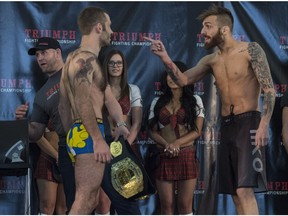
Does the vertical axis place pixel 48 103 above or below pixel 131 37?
below

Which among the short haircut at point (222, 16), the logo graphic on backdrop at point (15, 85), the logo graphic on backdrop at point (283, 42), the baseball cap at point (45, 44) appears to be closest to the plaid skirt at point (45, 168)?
the logo graphic on backdrop at point (15, 85)

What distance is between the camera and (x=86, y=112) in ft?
16.4

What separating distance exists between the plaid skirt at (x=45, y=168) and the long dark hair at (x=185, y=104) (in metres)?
1.05

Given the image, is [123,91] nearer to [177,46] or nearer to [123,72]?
[123,72]

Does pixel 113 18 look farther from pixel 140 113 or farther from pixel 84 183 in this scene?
pixel 84 183

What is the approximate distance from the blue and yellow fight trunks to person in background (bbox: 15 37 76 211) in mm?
323

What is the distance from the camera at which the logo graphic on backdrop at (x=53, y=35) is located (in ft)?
23.9

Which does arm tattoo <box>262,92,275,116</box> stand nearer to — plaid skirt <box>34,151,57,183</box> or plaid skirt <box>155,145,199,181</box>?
plaid skirt <box>155,145,199,181</box>

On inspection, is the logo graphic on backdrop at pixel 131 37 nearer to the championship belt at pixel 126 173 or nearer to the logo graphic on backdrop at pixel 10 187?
the logo graphic on backdrop at pixel 10 187

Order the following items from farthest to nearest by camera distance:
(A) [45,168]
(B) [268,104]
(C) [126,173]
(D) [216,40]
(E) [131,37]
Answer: (E) [131,37]
(A) [45,168]
(D) [216,40]
(B) [268,104]
(C) [126,173]

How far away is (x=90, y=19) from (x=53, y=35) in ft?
6.63

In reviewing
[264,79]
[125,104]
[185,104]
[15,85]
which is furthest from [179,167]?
[15,85]

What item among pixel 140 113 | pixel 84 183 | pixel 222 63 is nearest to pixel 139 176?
pixel 84 183

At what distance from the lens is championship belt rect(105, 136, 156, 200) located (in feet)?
17.4
